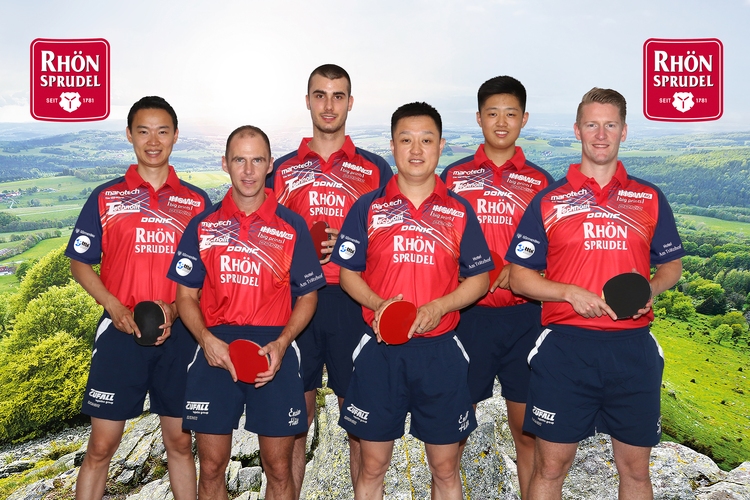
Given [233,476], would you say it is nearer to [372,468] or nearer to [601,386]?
[372,468]

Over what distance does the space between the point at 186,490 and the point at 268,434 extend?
1.09 m

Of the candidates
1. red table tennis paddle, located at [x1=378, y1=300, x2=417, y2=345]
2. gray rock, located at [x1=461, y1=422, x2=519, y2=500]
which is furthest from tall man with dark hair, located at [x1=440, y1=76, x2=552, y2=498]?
red table tennis paddle, located at [x1=378, y1=300, x2=417, y2=345]

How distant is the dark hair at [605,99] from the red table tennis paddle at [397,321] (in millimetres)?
1502

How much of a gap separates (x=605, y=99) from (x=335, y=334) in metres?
2.25

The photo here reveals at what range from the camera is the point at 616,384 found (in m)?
3.27

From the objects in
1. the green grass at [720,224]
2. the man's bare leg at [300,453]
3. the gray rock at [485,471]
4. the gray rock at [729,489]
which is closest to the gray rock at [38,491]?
the man's bare leg at [300,453]

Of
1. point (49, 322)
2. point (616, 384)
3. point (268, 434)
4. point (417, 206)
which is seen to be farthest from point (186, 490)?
point (49, 322)

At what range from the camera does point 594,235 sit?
11.0 ft

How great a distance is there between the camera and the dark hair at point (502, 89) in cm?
420

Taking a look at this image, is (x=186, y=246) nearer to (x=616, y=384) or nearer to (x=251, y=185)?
(x=251, y=185)

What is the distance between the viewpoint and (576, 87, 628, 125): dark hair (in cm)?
342

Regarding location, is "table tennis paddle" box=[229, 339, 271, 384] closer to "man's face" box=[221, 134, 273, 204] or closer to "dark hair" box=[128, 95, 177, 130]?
"man's face" box=[221, 134, 273, 204]

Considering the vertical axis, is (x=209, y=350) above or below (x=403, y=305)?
below

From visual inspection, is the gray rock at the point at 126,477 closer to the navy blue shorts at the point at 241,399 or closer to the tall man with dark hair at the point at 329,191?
the tall man with dark hair at the point at 329,191
